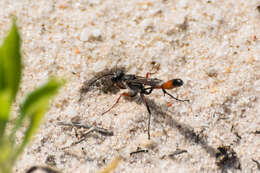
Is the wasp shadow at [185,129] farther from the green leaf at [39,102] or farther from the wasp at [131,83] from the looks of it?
the green leaf at [39,102]

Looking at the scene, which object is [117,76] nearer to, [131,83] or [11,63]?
[131,83]

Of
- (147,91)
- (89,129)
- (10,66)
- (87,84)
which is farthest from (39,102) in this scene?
(147,91)

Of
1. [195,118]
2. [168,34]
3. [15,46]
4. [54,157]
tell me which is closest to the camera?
[15,46]

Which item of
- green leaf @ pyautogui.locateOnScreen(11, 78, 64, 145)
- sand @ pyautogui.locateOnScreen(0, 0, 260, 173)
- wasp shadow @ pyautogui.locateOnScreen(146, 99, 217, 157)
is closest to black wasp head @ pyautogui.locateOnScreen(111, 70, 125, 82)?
sand @ pyautogui.locateOnScreen(0, 0, 260, 173)

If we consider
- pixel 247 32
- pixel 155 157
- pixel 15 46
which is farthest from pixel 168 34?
pixel 15 46

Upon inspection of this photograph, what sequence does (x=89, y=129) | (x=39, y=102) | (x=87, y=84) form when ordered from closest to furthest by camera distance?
(x=39, y=102), (x=89, y=129), (x=87, y=84)

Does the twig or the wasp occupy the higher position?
the wasp

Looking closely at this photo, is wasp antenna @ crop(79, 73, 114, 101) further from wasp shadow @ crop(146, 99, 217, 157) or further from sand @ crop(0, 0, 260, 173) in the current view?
wasp shadow @ crop(146, 99, 217, 157)

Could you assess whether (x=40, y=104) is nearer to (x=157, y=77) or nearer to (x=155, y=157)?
(x=155, y=157)

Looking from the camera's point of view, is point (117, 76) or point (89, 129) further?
point (117, 76)
